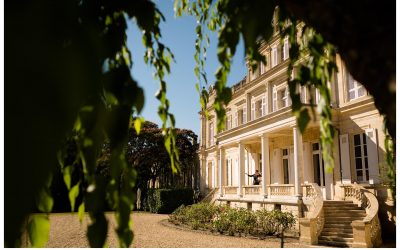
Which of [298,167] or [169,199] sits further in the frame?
[169,199]

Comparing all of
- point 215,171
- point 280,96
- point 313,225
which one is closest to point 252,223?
point 313,225

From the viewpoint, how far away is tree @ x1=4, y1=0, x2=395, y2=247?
2.56ft

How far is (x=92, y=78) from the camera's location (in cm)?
98

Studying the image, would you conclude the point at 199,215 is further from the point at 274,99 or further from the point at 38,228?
the point at 38,228

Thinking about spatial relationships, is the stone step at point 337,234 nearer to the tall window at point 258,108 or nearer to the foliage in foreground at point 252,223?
the foliage in foreground at point 252,223

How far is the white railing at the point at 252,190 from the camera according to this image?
21312mm

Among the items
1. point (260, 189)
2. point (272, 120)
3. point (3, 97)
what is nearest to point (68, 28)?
point (3, 97)

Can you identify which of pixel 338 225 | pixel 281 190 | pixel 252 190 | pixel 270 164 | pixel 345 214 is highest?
pixel 270 164

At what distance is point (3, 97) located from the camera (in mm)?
837

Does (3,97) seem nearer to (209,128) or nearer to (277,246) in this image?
(277,246)

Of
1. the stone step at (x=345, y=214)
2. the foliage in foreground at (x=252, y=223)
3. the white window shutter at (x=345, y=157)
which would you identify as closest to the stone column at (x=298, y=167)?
the foliage in foreground at (x=252, y=223)

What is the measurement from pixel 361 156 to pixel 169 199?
663 inches

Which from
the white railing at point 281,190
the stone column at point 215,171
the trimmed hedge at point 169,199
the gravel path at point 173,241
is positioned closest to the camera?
the gravel path at point 173,241

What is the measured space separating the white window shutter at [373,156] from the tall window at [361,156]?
479 millimetres
